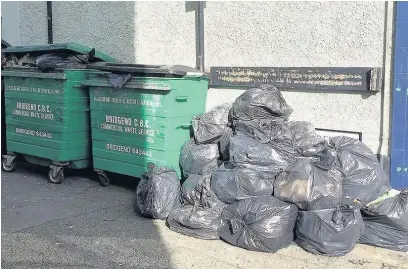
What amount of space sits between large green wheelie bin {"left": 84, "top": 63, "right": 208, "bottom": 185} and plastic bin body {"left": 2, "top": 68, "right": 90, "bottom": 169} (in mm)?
292

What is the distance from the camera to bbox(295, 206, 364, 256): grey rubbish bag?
3.76 m

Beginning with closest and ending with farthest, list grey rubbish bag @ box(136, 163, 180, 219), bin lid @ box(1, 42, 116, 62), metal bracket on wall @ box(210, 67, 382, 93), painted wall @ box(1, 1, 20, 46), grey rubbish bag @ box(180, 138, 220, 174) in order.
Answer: grey rubbish bag @ box(136, 163, 180, 219)
metal bracket on wall @ box(210, 67, 382, 93)
grey rubbish bag @ box(180, 138, 220, 174)
bin lid @ box(1, 42, 116, 62)
painted wall @ box(1, 1, 20, 46)

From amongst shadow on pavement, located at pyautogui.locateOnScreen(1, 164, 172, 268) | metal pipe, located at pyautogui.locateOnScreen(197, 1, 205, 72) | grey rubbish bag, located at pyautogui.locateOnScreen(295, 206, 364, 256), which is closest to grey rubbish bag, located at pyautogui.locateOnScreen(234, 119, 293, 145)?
grey rubbish bag, located at pyautogui.locateOnScreen(295, 206, 364, 256)

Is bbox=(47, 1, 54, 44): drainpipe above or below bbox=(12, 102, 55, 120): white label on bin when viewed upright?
→ above

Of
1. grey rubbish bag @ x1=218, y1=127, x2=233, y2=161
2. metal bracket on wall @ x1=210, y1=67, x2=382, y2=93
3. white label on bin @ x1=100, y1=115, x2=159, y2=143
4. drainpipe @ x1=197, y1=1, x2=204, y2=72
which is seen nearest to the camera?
metal bracket on wall @ x1=210, y1=67, x2=382, y2=93

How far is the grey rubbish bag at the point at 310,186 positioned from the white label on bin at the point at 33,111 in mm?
3170

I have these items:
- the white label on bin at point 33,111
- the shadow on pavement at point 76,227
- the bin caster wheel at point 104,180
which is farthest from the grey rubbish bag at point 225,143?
the white label on bin at point 33,111

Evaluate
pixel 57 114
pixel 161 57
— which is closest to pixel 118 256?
pixel 57 114

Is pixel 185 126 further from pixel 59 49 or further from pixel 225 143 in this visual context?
pixel 59 49

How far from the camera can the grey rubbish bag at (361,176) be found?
4.20m

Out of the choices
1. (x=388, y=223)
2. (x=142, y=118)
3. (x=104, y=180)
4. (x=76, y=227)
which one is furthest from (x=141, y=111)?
(x=388, y=223)

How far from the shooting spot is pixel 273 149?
442cm

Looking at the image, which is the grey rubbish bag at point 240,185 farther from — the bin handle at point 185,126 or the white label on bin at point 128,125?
the white label on bin at point 128,125

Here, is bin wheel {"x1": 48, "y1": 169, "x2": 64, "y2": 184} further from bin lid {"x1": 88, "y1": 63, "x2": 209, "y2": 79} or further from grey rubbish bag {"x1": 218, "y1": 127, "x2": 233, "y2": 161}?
grey rubbish bag {"x1": 218, "y1": 127, "x2": 233, "y2": 161}
